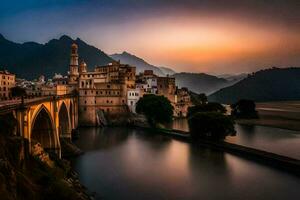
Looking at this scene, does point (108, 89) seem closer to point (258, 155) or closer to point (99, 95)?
point (99, 95)

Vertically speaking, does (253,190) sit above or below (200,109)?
below

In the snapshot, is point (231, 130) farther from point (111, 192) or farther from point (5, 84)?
point (5, 84)

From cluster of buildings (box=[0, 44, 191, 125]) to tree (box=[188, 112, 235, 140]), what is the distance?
1142 inches

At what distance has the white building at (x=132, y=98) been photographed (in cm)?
7844

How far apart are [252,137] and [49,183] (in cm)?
4574

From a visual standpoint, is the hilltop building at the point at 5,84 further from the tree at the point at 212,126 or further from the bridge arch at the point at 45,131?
the tree at the point at 212,126

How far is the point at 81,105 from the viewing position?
74875 mm

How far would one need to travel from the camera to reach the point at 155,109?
71312 mm

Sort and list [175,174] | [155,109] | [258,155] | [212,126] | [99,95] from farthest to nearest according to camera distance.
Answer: [99,95] < [155,109] < [212,126] < [258,155] < [175,174]

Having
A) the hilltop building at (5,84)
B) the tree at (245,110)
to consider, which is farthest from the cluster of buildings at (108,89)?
→ the tree at (245,110)

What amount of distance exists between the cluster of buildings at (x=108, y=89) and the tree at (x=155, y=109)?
5.72m

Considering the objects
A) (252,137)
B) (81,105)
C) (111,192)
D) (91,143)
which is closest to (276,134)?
(252,137)

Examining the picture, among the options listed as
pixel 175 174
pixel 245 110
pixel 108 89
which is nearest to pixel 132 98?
pixel 108 89

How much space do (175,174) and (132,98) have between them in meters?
46.1
